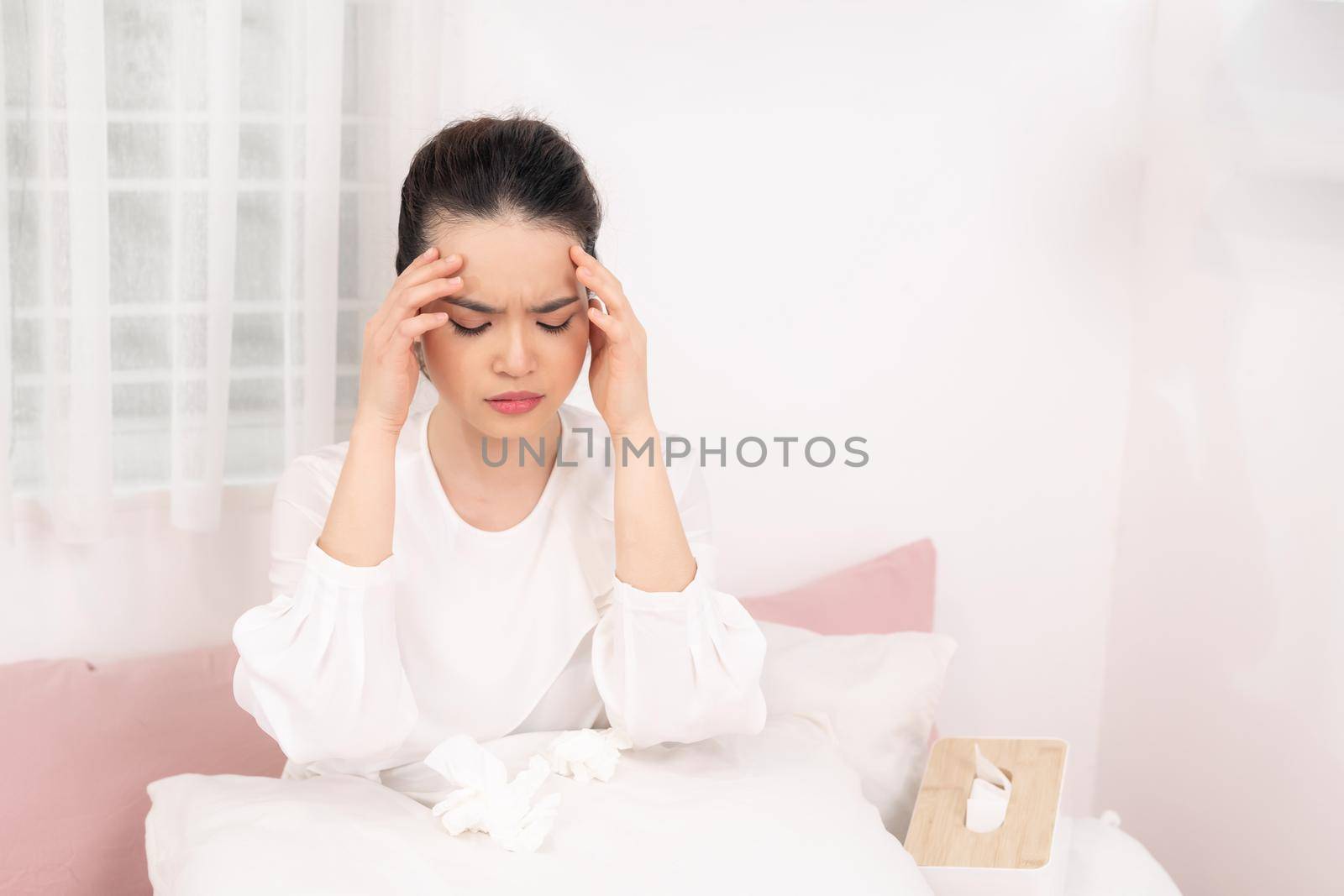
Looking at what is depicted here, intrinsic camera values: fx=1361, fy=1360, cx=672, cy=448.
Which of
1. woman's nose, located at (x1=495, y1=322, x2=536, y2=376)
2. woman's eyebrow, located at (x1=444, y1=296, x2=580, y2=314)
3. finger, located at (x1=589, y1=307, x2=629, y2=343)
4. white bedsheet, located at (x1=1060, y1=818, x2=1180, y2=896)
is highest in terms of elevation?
woman's eyebrow, located at (x1=444, y1=296, x2=580, y2=314)

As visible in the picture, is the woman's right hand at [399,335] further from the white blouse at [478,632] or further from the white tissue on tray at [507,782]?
the white tissue on tray at [507,782]

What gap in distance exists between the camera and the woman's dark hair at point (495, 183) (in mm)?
1380

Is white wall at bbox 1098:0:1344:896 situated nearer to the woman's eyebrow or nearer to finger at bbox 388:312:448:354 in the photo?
the woman's eyebrow

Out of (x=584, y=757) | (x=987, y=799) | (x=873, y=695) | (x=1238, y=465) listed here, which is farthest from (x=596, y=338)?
(x=1238, y=465)

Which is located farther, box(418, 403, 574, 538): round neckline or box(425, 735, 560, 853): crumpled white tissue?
box(418, 403, 574, 538): round neckline

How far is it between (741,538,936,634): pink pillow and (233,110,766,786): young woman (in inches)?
17.3

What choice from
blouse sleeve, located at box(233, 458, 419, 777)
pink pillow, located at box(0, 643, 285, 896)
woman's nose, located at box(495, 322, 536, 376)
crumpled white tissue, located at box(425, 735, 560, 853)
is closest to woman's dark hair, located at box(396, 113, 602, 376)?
woman's nose, located at box(495, 322, 536, 376)

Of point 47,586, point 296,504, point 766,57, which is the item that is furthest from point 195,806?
point 766,57

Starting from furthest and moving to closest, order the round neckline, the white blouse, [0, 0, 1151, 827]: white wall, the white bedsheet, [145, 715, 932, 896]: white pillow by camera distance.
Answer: [0, 0, 1151, 827]: white wall
the white bedsheet
the round neckline
the white blouse
[145, 715, 932, 896]: white pillow

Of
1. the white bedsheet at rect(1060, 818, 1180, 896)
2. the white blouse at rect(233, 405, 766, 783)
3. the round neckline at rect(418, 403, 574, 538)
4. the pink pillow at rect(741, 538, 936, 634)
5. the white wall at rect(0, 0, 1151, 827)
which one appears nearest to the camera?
the white blouse at rect(233, 405, 766, 783)

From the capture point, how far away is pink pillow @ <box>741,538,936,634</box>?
6.53 ft

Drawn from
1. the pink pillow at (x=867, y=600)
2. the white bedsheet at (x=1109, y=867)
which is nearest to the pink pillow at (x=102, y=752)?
the pink pillow at (x=867, y=600)

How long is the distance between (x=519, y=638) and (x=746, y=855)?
0.37 m

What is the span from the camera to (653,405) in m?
2.04
